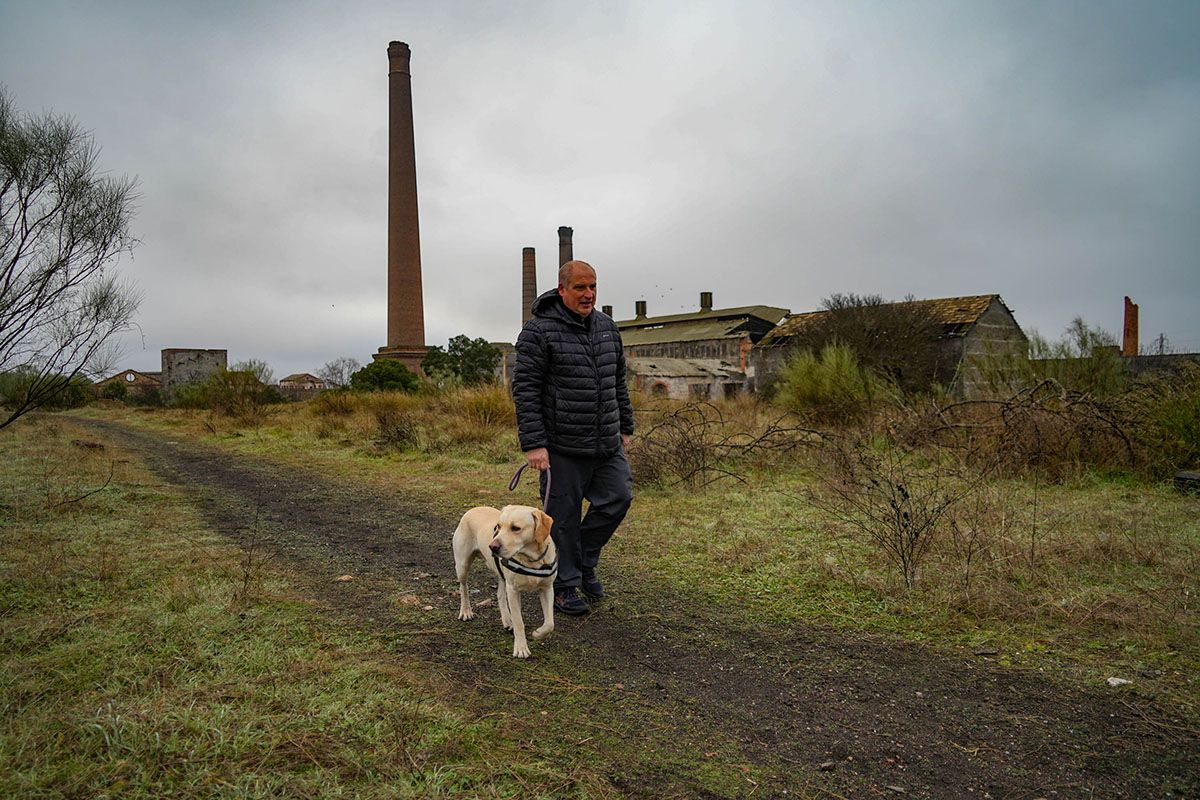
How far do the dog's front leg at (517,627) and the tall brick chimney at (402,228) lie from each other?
33.1 meters

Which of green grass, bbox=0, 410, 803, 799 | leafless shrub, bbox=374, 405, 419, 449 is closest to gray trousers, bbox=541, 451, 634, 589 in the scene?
green grass, bbox=0, 410, 803, 799

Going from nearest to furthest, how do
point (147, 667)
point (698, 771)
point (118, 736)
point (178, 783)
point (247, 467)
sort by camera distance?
1. point (178, 783)
2. point (118, 736)
3. point (698, 771)
4. point (147, 667)
5. point (247, 467)

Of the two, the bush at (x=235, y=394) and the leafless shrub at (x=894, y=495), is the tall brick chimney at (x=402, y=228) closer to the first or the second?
the bush at (x=235, y=394)

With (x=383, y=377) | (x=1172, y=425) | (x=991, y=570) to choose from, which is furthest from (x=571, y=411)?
(x=383, y=377)

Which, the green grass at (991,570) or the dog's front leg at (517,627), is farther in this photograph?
the green grass at (991,570)

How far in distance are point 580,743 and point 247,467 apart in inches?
445

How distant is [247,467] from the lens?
1230cm

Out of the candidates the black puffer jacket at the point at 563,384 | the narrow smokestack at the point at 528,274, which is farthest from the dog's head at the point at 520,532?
the narrow smokestack at the point at 528,274

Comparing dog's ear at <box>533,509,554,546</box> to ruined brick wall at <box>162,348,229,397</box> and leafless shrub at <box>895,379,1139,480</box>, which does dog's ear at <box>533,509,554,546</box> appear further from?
ruined brick wall at <box>162,348,229,397</box>

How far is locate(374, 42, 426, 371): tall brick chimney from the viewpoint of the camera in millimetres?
34562

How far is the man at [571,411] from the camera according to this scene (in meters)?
4.30

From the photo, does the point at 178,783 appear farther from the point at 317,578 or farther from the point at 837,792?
the point at 317,578

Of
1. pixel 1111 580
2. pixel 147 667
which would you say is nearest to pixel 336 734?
pixel 147 667

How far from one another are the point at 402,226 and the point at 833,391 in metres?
26.0
